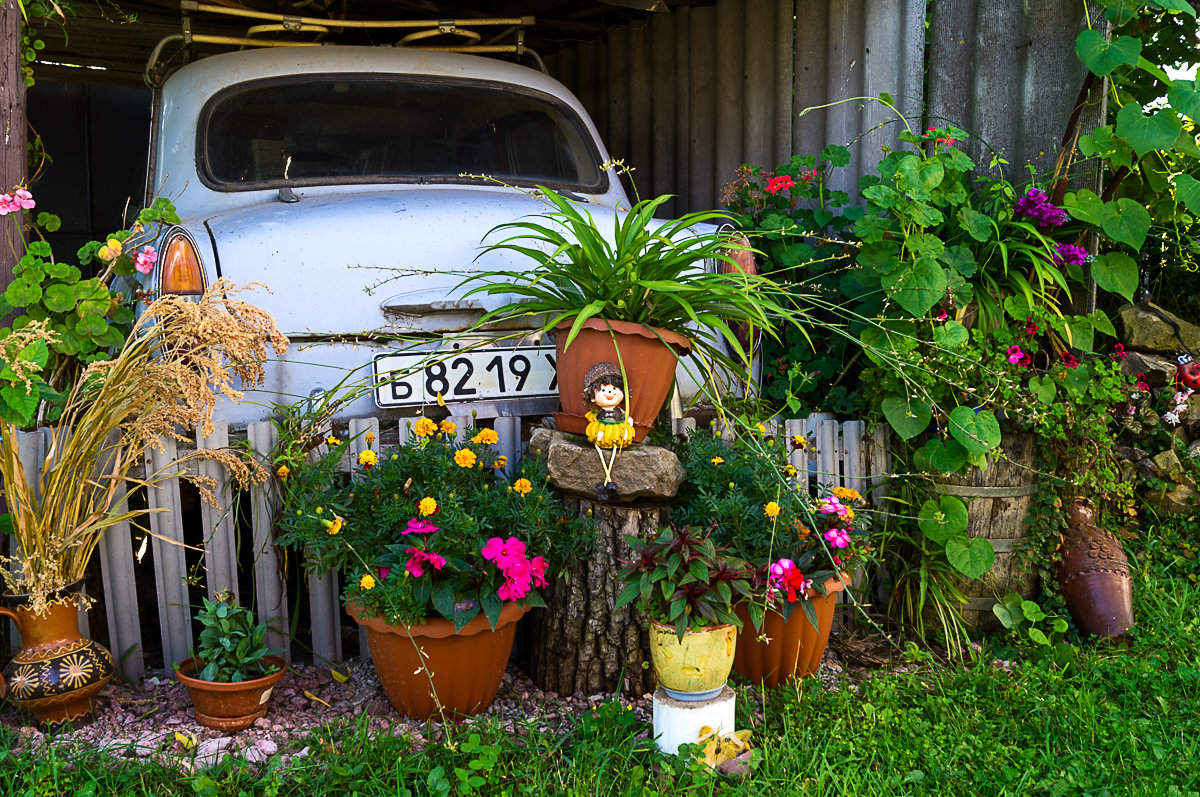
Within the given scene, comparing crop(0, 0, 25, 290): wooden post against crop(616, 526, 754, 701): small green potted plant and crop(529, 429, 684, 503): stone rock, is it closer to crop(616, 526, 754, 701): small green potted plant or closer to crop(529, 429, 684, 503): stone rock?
crop(529, 429, 684, 503): stone rock

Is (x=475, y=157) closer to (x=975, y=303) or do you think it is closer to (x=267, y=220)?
(x=267, y=220)

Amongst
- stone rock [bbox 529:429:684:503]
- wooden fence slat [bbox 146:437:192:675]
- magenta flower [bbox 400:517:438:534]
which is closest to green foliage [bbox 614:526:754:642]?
stone rock [bbox 529:429:684:503]

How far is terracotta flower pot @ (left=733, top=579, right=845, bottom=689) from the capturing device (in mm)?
2793

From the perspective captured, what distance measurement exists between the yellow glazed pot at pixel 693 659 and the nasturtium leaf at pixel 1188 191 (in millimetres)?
2339

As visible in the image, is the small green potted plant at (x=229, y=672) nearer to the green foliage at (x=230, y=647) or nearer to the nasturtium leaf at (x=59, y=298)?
the green foliage at (x=230, y=647)

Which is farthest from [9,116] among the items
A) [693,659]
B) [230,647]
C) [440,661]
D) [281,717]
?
[693,659]

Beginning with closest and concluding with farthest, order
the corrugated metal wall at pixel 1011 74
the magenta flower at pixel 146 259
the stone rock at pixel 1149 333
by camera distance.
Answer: the magenta flower at pixel 146 259 < the corrugated metal wall at pixel 1011 74 < the stone rock at pixel 1149 333

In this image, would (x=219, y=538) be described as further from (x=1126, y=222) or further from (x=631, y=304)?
(x=1126, y=222)

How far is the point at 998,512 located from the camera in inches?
130

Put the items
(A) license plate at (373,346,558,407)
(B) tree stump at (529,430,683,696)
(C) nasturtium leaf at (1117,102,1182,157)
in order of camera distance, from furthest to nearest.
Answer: (C) nasturtium leaf at (1117,102,1182,157) → (A) license plate at (373,346,558,407) → (B) tree stump at (529,430,683,696)

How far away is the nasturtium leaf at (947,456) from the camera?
316cm

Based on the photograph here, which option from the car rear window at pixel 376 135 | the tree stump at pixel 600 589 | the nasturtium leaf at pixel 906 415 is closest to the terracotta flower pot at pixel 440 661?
the tree stump at pixel 600 589

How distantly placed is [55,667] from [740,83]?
4.54 metres

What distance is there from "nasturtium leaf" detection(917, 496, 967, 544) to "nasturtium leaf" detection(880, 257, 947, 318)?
66 centimetres
